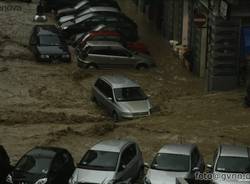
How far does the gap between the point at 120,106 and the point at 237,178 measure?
1026 cm

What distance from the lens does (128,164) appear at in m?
20.8

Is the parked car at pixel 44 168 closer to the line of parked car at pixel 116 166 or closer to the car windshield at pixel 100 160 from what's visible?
the line of parked car at pixel 116 166

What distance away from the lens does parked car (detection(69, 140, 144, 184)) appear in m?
19.8

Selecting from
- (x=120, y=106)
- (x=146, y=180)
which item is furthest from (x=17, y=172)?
(x=120, y=106)

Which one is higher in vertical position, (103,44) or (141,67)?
(103,44)

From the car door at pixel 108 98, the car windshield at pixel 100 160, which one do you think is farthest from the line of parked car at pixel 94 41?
the car windshield at pixel 100 160

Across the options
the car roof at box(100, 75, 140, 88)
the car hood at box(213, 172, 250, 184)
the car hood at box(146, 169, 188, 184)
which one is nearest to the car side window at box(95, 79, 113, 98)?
the car roof at box(100, 75, 140, 88)

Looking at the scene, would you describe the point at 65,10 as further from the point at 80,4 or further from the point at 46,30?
the point at 46,30

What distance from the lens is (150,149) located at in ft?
83.0

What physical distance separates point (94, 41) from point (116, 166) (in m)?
20.2

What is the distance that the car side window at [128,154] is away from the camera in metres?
20.7

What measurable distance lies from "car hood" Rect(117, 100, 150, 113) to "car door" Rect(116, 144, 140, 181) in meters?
7.35

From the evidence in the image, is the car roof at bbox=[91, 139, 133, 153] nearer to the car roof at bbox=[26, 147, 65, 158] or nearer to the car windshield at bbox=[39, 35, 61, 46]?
the car roof at bbox=[26, 147, 65, 158]

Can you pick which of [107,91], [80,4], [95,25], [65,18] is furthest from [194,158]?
[80,4]
